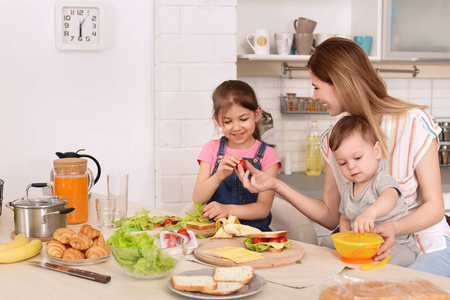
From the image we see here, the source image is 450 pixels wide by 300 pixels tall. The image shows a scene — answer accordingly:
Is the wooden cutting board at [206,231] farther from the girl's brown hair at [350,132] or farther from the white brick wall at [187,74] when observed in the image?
the white brick wall at [187,74]

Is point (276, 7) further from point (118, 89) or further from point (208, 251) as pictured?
point (208, 251)

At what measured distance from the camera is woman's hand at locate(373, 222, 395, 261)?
140 cm

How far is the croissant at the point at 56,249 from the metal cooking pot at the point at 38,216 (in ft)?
0.70

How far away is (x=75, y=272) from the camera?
4.25 ft

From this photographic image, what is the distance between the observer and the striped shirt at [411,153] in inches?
69.9

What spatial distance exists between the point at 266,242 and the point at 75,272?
0.50 m

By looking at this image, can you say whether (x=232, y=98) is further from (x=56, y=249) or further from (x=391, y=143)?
(x=56, y=249)

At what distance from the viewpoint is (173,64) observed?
8.95 ft

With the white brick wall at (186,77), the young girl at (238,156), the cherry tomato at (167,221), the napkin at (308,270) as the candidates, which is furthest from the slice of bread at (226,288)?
the white brick wall at (186,77)

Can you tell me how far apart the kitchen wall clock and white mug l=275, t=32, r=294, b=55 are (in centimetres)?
104

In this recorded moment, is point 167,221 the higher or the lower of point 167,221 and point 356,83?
the lower

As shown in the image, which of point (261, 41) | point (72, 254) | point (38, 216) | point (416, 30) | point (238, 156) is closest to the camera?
point (72, 254)

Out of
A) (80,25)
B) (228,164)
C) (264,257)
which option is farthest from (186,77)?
(264,257)

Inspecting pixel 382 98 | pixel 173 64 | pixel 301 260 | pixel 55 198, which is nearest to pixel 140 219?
pixel 55 198
